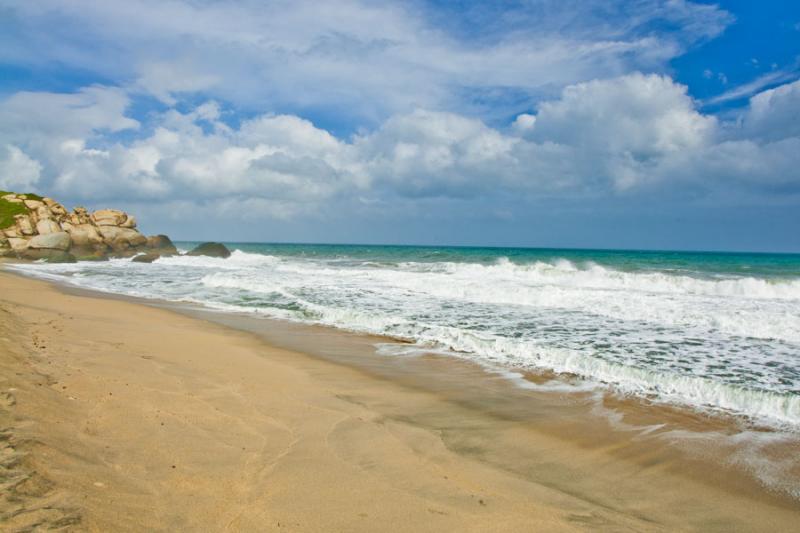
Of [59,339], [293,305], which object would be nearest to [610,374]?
[59,339]

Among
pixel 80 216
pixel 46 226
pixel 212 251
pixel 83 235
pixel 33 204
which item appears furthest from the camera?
pixel 212 251

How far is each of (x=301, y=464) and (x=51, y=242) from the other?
1713 inches

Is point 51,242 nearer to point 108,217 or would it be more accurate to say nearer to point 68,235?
point 68,235

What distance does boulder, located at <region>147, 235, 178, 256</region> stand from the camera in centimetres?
4660

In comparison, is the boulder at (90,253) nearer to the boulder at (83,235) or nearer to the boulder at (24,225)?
the boulder at (83,235)

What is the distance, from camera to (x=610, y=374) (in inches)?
324

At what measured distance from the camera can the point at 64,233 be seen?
39.5 metres

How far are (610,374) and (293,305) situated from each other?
10.7m

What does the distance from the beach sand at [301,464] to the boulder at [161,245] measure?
140 ft

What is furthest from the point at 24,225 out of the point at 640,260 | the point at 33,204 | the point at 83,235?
the point at 640,260

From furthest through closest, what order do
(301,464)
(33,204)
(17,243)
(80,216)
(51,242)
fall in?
(80,216), (33,204), (51,242), (17,243), (301,464)

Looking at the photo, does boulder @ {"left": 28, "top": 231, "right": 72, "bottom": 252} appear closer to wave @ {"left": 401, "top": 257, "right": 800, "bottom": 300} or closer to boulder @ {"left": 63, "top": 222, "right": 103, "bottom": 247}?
boulder @ {"left": 63, "top": 222, "right": 103, "bottom": 247}

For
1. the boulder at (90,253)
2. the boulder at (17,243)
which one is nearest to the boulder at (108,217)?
the boulder at (90,253)

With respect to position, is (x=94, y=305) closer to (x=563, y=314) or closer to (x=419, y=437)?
(x=419, y=437)
